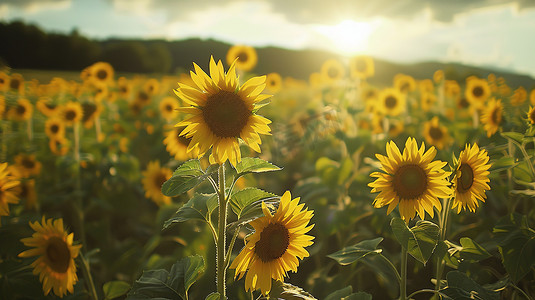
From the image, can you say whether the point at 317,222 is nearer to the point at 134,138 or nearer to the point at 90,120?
the point at 90,120

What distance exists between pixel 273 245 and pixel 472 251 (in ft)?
3.09

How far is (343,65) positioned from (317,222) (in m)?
4.26

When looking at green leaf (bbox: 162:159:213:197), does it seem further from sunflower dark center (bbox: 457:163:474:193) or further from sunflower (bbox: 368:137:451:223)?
sunflower dark center (bbox: 457:163:474:193)

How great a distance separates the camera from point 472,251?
1.76 meters

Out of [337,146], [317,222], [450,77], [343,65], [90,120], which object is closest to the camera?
[317,222]

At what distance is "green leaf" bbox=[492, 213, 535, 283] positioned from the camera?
190 cm

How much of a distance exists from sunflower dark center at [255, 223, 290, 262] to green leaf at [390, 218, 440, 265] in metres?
0.50

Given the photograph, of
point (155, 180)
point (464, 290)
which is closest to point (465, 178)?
point (464, 290)

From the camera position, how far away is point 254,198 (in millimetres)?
1699

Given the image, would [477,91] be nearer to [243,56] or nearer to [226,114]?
[243,56]

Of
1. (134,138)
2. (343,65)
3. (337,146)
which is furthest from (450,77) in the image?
(134,138)

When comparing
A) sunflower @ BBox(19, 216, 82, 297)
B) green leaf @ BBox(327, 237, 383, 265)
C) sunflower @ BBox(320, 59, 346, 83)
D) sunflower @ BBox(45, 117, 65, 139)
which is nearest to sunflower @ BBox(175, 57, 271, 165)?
green leaf @ BBox(327, 237, 383, 265)

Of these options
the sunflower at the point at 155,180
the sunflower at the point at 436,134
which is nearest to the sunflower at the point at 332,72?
the sunflower at the point at 436,134

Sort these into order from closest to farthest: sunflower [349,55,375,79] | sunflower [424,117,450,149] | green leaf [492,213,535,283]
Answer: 1. green leaf [492,213,535,283]
2. sunflower [424,117,450,149]
3. sunflower [349,55,375,79]
